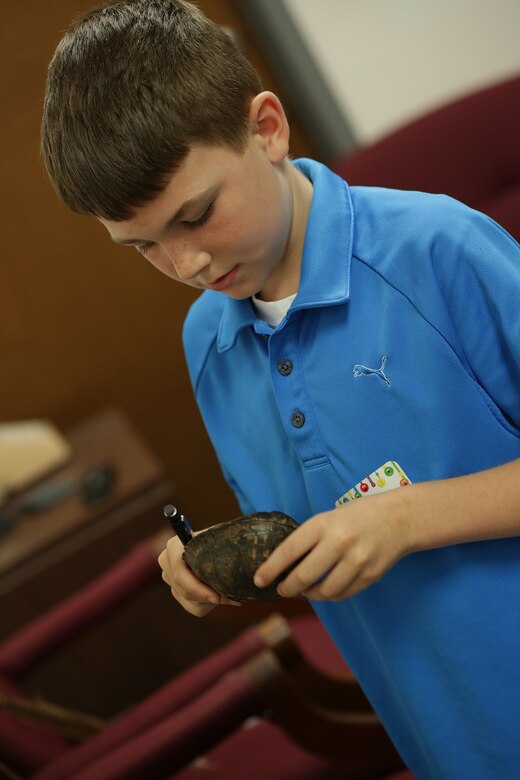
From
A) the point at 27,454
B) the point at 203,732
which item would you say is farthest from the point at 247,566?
the point at 27,454

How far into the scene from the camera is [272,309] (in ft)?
3.03

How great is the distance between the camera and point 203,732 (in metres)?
1.35

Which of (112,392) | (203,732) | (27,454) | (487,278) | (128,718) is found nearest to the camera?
(487,278)

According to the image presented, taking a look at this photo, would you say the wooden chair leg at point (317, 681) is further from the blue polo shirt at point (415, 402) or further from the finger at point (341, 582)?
the finger at point (341, 582)

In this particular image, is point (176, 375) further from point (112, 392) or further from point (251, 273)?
point (251, 273)

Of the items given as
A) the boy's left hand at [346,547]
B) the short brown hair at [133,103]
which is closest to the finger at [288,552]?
the boy's left hand at [346,547]

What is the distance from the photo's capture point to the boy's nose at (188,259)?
0.83 m

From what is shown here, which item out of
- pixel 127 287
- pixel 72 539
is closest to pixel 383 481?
pixel 72 539

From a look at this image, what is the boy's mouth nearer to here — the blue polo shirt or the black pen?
the blue polo shirt

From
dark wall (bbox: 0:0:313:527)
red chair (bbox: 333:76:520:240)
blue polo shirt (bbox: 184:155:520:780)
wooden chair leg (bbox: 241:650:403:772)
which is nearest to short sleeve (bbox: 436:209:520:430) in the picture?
blue polo shirt (bbox: 184:155:520:780)

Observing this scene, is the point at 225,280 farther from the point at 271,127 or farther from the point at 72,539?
the point at 72,539

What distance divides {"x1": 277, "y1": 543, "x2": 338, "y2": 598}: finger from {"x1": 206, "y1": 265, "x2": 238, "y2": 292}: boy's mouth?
0.26 metres

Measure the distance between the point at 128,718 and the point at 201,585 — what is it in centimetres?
77

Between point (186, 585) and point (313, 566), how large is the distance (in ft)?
0.58
